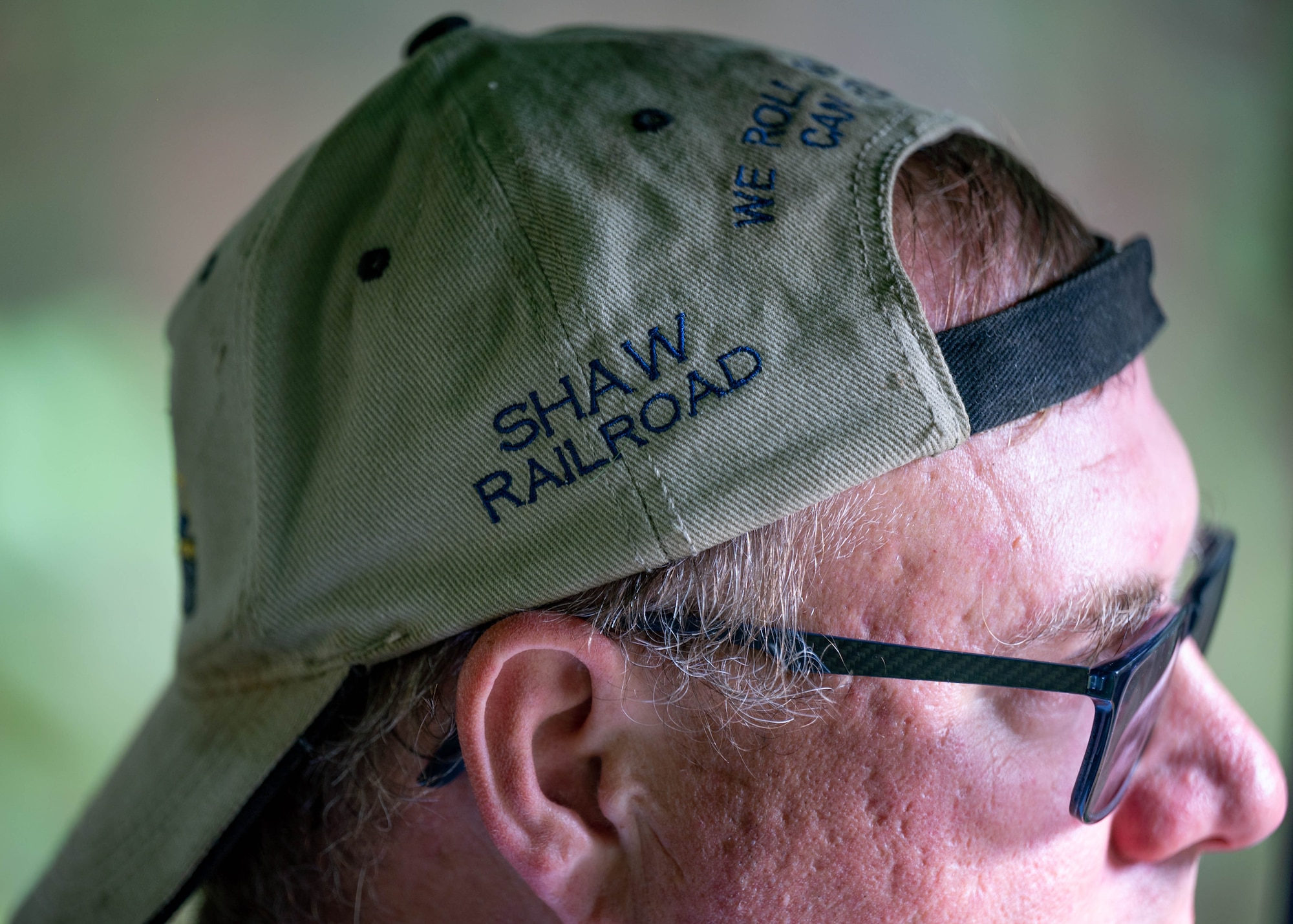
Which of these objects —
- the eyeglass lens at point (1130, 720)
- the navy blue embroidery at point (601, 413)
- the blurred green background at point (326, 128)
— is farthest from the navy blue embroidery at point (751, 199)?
the blurred green background at point (326, 128)

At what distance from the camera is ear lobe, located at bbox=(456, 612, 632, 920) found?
0.83 metres

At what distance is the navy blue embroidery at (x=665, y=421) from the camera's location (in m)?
0.76

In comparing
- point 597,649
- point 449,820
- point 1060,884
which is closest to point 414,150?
point 597,649

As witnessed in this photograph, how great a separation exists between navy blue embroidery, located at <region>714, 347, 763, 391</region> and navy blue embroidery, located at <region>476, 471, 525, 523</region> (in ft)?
0.65

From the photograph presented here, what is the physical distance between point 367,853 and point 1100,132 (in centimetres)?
213

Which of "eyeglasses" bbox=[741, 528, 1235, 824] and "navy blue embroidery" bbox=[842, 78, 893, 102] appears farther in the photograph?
"navy blue embroidery" bbox=[842, 78, 893, 102]

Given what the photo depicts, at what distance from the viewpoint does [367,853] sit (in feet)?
3.22

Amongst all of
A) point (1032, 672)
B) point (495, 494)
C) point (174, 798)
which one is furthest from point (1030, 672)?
point (174, 798)

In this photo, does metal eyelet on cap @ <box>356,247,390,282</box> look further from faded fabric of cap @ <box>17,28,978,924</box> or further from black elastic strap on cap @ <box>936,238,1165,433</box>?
black elastic strap on cap @ <box>936,238,1165,433</box>

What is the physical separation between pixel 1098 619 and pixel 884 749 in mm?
227

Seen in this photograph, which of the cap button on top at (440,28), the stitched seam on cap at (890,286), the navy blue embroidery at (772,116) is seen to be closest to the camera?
the stitched seam on cap at (890,286)

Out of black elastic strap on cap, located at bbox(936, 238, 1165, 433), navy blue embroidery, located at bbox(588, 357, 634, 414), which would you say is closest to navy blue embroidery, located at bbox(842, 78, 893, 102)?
black elastic strap on cap, located at bbox(936, 238, 1165, 433)

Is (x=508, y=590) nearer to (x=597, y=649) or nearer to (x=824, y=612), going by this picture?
(x=597, y=649)

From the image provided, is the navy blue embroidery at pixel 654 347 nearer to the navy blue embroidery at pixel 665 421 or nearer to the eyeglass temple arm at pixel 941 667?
the navy blue embroidery at pixel 665 421
